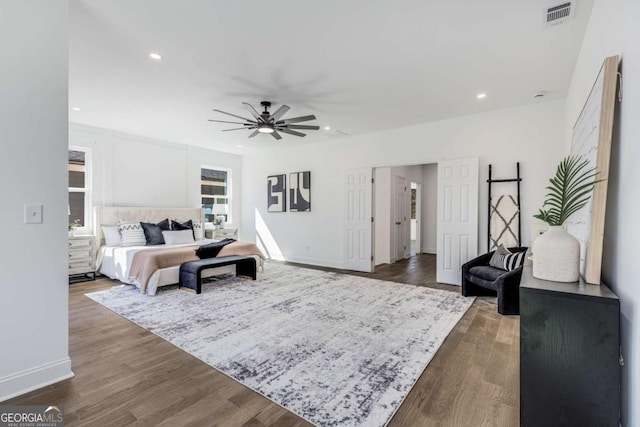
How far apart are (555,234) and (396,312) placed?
2.29 metres

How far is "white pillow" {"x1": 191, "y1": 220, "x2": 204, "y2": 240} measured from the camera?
676 centimetres

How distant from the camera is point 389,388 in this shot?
206 cm

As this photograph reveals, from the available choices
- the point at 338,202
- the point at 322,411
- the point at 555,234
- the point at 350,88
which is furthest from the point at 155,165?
the point at 555,234

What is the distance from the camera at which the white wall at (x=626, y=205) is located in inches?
50.1

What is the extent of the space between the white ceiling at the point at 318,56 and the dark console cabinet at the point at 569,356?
7.34ft

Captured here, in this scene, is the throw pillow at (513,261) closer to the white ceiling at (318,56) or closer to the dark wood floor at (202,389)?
the dark wood floor at (202,389)

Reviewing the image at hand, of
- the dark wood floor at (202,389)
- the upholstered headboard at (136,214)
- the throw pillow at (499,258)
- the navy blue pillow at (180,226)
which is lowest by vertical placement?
the dark wood floor at (202,389)

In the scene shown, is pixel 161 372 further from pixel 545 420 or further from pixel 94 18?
pixel 94 18

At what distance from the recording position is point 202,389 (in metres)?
2.06

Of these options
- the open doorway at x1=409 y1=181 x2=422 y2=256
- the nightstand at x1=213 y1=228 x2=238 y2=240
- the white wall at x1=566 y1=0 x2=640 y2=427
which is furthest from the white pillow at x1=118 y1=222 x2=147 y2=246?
the open doorway at x1=409 y1=181 x2=422 y2=256

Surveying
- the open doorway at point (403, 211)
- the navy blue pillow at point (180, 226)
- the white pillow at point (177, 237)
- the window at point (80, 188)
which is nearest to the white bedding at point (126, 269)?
the white pillow at point (177, 237)

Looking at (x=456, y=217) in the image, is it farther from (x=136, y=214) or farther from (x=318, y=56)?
(x=136, y=214)

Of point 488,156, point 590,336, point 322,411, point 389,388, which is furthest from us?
point 488,156

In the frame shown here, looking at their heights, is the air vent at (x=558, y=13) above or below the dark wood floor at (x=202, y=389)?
above
